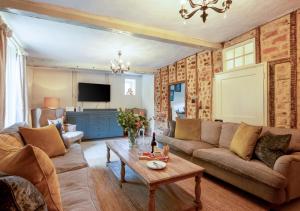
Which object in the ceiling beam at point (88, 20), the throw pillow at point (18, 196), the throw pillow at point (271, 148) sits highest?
the ceiling beam at point (88, 20)

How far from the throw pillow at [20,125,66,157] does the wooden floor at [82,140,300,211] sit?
78cm

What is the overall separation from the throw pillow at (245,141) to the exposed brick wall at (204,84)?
155 cm

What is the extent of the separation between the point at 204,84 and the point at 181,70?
107 cm

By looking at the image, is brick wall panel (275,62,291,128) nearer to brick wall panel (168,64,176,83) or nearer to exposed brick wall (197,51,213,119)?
exposed brick wall (197,51,213,119)

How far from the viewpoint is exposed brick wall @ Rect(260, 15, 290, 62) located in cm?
272

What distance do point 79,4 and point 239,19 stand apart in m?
2.42

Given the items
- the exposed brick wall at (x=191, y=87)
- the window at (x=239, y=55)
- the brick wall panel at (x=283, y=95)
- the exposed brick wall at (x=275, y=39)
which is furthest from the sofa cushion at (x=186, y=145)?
the exposed brick wall at (x=275, y=39)

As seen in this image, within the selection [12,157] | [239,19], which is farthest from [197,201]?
[239,19]

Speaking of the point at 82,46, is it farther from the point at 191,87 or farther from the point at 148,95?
the point at 148,95

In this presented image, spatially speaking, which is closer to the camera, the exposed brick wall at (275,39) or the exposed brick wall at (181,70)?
the exposed brick wall at (275,39)

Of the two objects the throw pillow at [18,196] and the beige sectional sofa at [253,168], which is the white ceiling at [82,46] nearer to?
the beige sectional sofa at [253,168]

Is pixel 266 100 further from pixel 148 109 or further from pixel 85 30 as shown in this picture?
pixel 148 109

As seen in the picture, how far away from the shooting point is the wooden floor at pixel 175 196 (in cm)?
206

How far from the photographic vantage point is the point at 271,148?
2.21 meters
